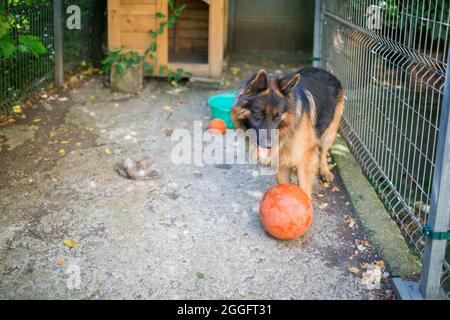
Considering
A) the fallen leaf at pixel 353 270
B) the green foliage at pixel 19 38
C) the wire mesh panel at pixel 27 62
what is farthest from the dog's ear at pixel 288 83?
the wire mesh panel at pixel 27 62

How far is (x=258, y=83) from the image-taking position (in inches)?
157

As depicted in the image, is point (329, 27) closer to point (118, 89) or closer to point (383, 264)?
point (118, 89)

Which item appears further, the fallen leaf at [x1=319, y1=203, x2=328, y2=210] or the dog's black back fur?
the dog's black back fur

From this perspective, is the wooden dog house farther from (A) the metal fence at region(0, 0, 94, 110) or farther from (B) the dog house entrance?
(B) the dog house entrance

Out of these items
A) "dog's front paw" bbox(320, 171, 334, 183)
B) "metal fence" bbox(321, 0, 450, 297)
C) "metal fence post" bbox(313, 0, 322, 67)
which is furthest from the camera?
"metal fence post" bbox(313, 0, 322, 67)

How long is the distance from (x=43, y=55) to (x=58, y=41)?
1.13 ft

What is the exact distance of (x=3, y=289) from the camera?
11.4ft

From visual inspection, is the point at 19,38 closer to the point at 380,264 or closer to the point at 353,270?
the point at 353,270

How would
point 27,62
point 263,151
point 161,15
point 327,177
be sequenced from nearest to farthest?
1. point 263,151
2. point 327,177
3. point 27,62
4. point 161,15

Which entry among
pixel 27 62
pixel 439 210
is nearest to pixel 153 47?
pixel 27 62

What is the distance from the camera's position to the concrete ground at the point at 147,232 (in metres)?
3.59

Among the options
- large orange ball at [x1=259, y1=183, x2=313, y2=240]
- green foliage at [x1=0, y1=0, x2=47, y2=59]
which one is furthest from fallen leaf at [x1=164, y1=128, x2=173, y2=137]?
large orange ball at [x1=259, y1=183, x2=313, y2=240]

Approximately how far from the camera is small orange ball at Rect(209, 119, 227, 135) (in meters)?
6.34

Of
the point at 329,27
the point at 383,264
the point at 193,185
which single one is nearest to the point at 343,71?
the point at 329,27
